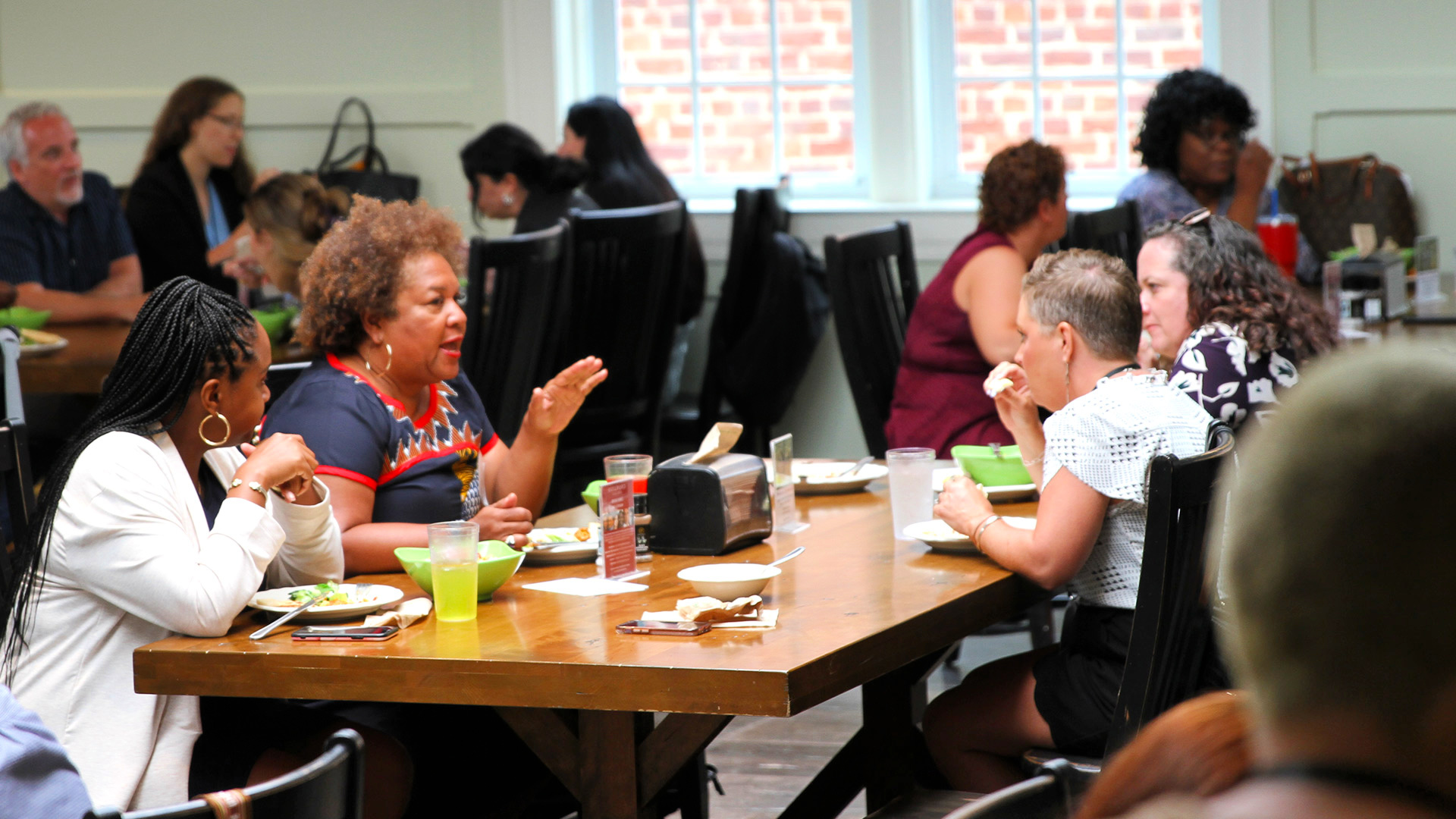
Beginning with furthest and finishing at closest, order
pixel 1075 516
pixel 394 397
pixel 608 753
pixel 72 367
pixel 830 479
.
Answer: pixel 72 367, pixel 830 479, pixel 394 397, pixel 1075 516, pixel 608 753

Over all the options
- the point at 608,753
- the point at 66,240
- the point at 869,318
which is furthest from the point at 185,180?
the point at 608,753

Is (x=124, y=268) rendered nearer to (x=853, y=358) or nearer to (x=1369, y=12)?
(x=853, y=358)

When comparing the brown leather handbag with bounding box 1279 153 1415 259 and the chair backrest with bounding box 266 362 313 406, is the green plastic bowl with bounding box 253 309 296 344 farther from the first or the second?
the brown leather handbag with bounding box 1279 153 1415 259

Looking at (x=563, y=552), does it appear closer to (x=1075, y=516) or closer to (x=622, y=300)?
(x=1075, y=516)

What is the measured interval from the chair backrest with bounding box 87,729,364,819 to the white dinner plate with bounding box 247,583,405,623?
604mm

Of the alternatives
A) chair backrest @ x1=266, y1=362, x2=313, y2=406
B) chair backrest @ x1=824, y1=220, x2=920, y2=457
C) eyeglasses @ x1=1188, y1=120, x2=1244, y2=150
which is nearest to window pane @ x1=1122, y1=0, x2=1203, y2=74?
eyeglasses @ x1=1188, y1=120, x2=1244, y2=150

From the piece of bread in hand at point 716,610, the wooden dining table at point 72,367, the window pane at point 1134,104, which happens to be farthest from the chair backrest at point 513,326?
the window pane at point 1134,104

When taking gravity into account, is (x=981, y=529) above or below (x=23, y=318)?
below

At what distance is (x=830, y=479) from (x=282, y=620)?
115 centimetres

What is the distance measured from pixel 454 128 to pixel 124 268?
136 centimetres

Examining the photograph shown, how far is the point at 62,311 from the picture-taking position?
15.1 ft

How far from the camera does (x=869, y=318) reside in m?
3.74

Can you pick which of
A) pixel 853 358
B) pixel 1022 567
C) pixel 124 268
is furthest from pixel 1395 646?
pixel 124 268

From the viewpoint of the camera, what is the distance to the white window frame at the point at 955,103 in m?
5.26
